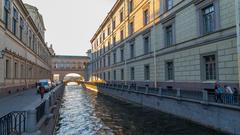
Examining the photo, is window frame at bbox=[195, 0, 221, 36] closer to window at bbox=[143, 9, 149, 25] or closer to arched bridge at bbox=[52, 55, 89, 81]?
window at bbox=[143, 9, 149, 25]

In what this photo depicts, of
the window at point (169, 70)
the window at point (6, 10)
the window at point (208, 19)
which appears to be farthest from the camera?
the window at point (6, 10)

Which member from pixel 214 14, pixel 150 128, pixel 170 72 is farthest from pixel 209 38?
pixel 150 128

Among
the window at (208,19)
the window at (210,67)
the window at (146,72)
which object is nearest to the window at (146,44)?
the window at (146,72)

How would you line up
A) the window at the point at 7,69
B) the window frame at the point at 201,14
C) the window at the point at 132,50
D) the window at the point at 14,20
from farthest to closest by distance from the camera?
the window at the point at 132,50 < the window at the point at 14,20 < the window at the point at 7,69 < the window frame at the point at 201,14

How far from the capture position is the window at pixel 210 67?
16344 millimetres

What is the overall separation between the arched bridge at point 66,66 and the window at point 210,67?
255ft

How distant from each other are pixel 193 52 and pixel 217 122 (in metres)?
8.15

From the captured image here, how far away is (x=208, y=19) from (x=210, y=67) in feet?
12.9

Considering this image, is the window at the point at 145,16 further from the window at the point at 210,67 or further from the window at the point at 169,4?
the window at the point at 210,67

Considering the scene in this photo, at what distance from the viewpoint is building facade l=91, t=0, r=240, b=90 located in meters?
14.9

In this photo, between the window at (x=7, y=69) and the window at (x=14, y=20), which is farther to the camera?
the window at (x=14, y=20)

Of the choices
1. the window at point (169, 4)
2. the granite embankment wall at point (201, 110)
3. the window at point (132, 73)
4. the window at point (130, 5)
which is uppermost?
the window at point (130, 5)

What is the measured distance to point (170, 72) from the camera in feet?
74.4

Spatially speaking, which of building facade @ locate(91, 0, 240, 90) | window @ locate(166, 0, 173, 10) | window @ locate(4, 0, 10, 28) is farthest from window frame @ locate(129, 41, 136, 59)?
window @ locate(4, 0, 10, 28)
